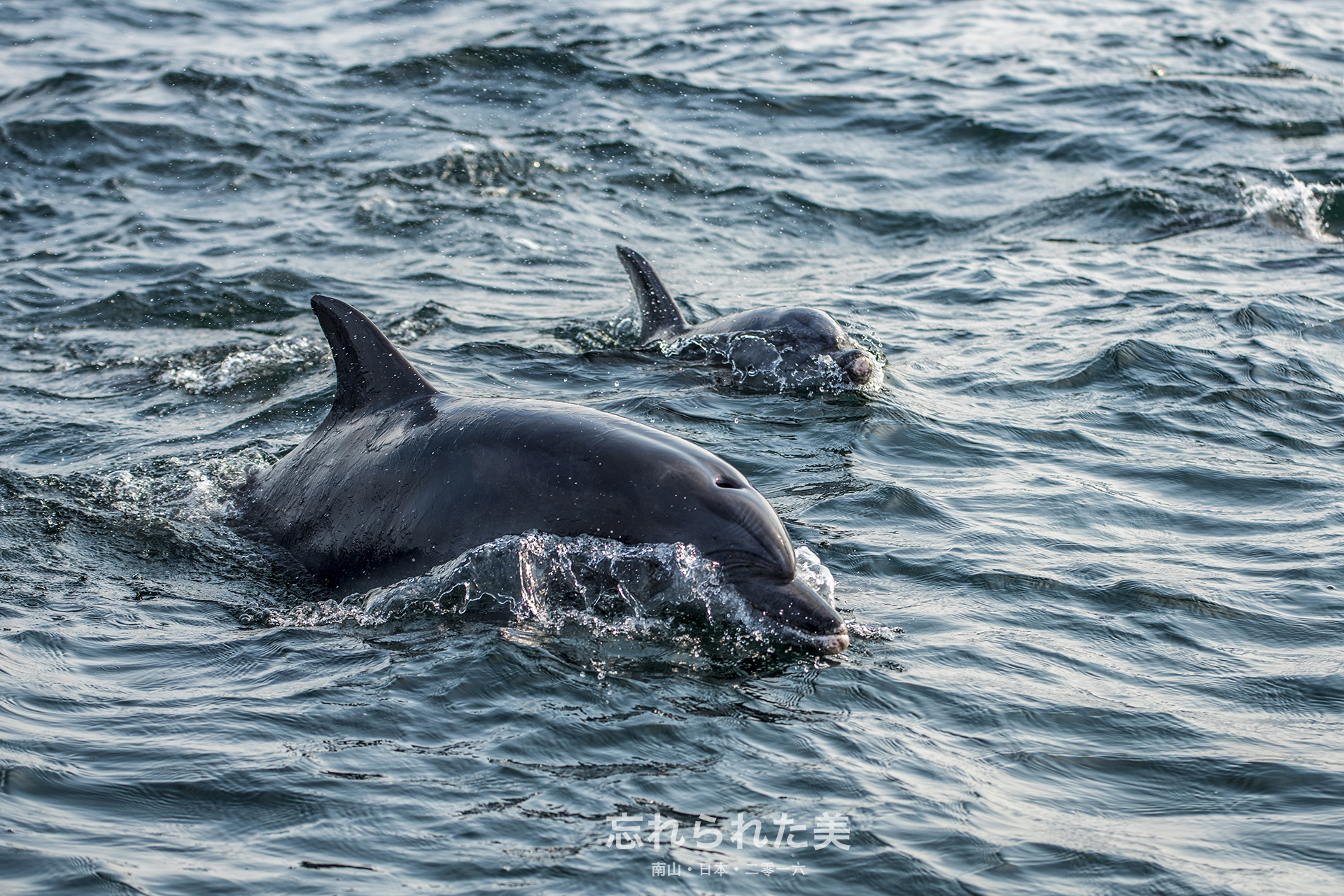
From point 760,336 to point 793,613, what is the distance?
246 inches

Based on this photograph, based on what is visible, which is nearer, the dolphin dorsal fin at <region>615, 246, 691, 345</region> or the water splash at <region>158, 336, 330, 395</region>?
the water splash at <region>158, 336, 330, 395</region>

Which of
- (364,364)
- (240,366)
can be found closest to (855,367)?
(364,364)

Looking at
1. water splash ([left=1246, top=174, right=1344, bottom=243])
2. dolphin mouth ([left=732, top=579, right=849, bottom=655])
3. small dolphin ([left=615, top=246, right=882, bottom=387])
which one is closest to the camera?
dolphin mouth ([left=732, top=579, right=849, bottom=655])

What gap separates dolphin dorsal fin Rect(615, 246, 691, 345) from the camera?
1327cm

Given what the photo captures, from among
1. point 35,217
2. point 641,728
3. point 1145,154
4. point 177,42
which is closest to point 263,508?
point 641,728

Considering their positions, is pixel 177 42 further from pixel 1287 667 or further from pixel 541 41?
pixel 1287 667

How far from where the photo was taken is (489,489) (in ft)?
22.1

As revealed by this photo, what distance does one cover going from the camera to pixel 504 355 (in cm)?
1291

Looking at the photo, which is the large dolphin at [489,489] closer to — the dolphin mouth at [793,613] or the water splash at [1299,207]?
the dolphin mouth at [793,613]

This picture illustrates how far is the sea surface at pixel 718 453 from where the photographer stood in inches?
200

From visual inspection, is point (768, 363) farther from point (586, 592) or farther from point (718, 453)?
point (586, 592)

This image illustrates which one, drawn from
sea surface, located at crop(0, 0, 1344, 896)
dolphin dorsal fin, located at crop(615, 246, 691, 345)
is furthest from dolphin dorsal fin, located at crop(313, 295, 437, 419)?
dolphin dorsal fin, located at crop(615, 246, 691, 345)

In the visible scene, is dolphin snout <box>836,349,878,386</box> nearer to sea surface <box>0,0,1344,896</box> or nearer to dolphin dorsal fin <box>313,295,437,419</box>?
sea surface <box>0,0,1344,896</box>

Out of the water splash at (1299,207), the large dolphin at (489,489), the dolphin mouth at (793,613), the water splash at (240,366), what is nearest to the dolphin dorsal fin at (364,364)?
the large dolphin at (489,489)
